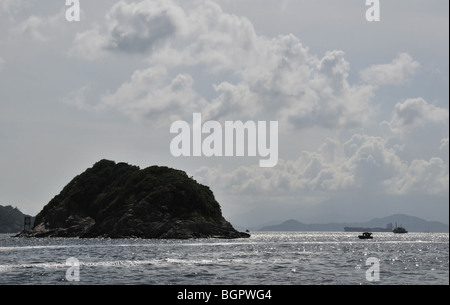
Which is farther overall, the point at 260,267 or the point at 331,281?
the point at 260,267

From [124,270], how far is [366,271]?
34.0 meters

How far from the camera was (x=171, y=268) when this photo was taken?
3059 inches

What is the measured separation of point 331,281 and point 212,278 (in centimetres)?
1429
